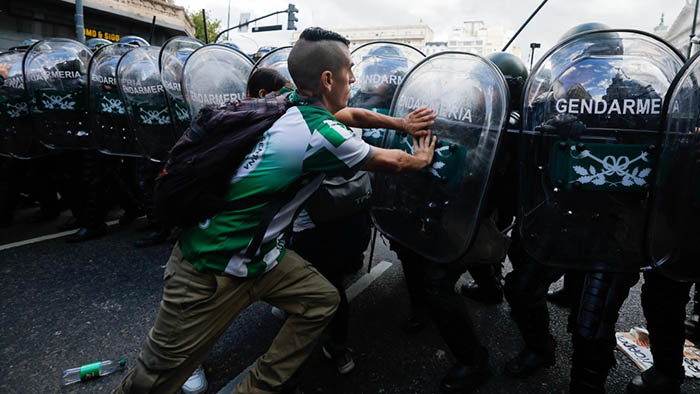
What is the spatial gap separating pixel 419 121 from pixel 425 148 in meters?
0.14

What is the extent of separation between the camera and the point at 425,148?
1920 mm

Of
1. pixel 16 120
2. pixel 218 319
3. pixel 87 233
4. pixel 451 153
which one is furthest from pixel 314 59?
pixel 16 120

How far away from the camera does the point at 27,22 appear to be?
14.6m

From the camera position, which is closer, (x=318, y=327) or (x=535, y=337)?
(x=318, y=327)

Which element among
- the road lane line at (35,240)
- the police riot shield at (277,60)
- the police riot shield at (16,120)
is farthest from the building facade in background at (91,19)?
the police riot shield at (277,60)

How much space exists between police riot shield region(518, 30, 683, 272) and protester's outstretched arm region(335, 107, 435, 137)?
425mm

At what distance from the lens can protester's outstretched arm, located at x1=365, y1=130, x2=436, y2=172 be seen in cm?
174

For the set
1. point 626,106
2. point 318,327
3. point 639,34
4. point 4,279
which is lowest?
point 4,279

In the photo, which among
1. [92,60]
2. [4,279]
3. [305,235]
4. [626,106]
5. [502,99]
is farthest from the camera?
[92,60]

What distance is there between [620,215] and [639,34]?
700mm

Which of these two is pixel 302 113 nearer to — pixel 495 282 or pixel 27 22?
pixel 495 282

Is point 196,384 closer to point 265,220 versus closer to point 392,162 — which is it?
point 265,220

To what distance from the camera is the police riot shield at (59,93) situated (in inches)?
163

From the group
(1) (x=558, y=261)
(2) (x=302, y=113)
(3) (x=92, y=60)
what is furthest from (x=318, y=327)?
(3) (x=92, y=60)
